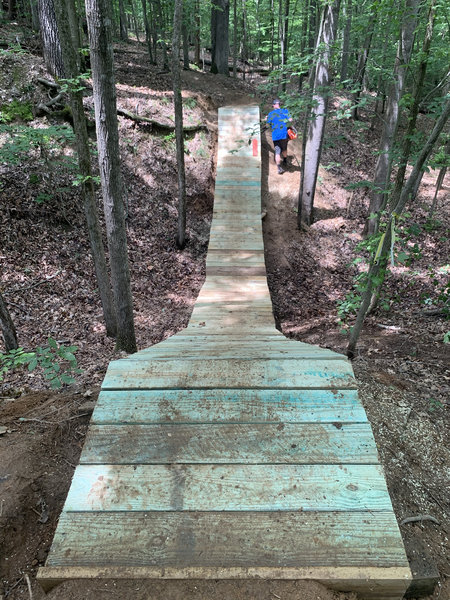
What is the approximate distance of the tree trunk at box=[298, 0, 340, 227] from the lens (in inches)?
388

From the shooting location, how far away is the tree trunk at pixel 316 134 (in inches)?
388

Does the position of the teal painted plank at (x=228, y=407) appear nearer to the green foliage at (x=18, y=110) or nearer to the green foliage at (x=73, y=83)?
the green foliage at (x=73, y=83)

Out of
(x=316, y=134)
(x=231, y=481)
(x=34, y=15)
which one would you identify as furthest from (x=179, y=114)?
(x=34, y=15)

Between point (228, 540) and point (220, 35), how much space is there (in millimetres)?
22820

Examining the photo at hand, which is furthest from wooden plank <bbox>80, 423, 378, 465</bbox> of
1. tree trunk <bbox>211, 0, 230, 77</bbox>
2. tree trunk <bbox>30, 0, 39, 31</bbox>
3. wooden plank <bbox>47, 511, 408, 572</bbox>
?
tree trunk <bbox>211, 0, 230, 77</bbox>

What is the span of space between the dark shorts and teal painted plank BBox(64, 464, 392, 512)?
41.4 ft

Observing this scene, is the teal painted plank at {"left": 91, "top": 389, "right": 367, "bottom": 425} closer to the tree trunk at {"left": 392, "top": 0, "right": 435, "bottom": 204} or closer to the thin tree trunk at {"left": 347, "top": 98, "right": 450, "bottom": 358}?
the thin tree trunk at {"left": 347, "top": 98, "right": 450, "bottom": 358}

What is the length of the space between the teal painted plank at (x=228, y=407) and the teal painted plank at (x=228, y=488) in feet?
1.16

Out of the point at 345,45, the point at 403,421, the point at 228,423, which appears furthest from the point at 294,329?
the point at 345,45

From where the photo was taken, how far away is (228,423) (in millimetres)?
2482

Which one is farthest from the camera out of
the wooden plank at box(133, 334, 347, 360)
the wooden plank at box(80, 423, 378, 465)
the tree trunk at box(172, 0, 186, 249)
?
the tree trunk at box(172, 0, 186, 249)

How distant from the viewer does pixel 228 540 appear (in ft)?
6.23

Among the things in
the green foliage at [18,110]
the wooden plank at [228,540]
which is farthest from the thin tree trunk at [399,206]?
the green foliage at [18,110]

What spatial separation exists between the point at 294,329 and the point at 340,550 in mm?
5904
